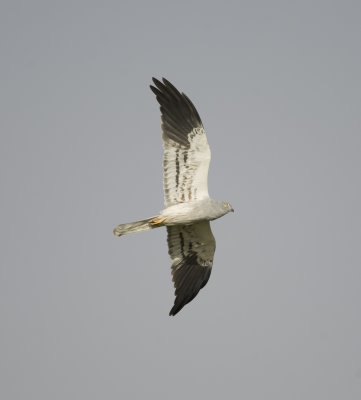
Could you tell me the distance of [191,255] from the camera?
22219 millimetres

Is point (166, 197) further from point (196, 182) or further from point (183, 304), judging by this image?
point (183, 304)

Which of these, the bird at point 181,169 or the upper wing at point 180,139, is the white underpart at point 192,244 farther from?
the upper wing at point 180,139

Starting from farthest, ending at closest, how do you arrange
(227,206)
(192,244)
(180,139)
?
1. (192,244)
2. (227,206)
3. (180,139)

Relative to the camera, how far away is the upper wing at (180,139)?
66.8 ft

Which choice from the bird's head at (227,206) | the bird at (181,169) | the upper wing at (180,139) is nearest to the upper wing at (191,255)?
the bird at (181,169)

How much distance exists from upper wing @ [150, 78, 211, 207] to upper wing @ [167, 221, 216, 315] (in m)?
1.69

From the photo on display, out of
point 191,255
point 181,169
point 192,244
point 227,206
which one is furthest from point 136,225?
point 227,206

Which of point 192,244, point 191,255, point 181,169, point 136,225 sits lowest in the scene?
point 191,255

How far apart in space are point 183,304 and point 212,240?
1.93 meters

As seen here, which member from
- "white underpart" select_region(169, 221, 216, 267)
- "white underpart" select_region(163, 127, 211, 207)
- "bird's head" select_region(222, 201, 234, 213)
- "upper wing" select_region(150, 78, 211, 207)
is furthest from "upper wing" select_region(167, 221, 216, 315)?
"upper wing" select_region(150, 78, 211, 207)

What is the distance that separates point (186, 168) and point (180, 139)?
29.3 inches

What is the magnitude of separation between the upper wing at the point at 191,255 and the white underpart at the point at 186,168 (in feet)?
4.03

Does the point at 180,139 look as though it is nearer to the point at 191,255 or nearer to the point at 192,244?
the point at 192,244

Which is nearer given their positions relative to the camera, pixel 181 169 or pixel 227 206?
pixel 181 169
